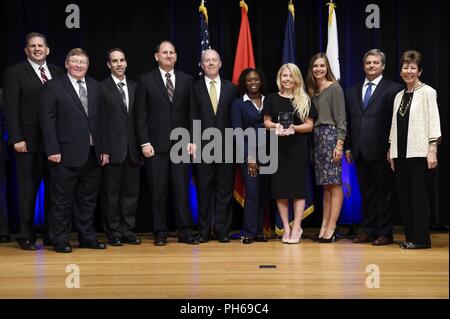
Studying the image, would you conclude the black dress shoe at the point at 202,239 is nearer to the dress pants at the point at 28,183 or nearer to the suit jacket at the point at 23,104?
the dress pants at the point at 28,183

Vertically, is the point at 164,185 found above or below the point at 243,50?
below

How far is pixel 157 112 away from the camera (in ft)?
19.4

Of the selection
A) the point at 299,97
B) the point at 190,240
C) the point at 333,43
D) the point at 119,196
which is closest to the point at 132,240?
the point at 119,196

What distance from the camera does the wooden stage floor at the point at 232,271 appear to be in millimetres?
3979

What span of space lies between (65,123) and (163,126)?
849 millimetres

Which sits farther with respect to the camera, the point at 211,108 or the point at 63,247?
the point at 211,108

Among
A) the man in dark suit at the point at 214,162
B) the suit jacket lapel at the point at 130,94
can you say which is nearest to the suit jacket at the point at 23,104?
the suit jacket lapel at the point at 130,94

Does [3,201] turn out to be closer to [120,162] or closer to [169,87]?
[120,162]

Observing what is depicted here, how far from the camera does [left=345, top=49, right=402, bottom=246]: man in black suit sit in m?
5.89

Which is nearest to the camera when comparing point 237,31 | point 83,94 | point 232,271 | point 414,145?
point 232,271

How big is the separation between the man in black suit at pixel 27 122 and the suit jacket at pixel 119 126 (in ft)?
1.84

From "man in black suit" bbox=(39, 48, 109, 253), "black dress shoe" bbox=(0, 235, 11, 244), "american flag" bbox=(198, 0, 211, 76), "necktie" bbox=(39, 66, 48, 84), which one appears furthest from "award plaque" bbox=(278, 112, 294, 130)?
"black dress shoe" bbox=(0, 235, 11, 244)

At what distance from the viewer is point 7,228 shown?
20.9 ft

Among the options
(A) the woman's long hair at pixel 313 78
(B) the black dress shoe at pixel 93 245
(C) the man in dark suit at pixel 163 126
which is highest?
(A) the woman's long hair at pixel 313 78
